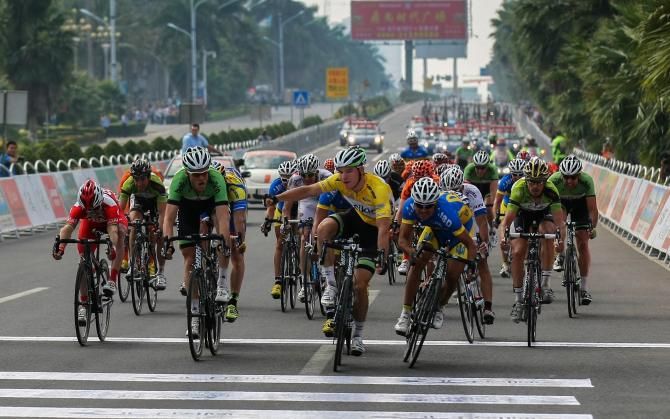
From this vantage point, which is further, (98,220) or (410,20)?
(410,20)

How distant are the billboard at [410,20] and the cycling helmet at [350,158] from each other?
138060mm

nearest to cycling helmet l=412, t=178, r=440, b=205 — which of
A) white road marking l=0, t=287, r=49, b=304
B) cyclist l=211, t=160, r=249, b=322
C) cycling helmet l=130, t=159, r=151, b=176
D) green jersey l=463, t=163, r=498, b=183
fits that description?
cyclist l=211, t=160, r=249, b=322

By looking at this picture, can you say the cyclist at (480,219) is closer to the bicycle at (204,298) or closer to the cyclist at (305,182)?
the cyclist at (305,182)

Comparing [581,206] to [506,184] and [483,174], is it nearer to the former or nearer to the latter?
[506,184]

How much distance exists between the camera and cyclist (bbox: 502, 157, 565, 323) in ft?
49.9

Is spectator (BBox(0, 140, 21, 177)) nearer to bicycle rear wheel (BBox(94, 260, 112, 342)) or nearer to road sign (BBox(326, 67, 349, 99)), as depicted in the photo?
bicycle rear wheel (BBox(94, 260, 112, 342))

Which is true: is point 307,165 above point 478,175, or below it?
above

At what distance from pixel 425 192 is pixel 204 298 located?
2029mm

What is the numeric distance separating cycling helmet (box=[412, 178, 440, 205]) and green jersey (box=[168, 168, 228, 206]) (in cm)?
181

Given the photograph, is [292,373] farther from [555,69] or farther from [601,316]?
[555,69]

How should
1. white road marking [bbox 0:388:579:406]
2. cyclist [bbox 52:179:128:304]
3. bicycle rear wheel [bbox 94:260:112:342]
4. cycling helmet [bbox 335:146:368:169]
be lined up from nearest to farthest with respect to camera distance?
white road marking [bbox 0:388:579:406], cycling helmet [bbox 335:146:368:169], bicycle rear wheel [bbox 94:260:112:342], cyclist [bbox 52:179:128:304]

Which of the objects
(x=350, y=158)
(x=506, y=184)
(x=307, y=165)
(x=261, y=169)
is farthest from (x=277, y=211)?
(x=261, y=169)

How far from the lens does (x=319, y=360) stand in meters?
13.0

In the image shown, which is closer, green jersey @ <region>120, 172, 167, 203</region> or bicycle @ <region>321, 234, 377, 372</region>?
bicycle @ <region>321, 234, 377, 372</region>
